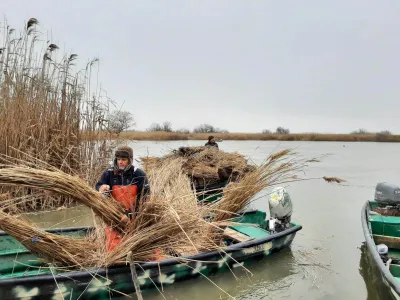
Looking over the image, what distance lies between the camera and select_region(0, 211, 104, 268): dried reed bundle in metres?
4.09

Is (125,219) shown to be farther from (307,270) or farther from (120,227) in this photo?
(307,270)

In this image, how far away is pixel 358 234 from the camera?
27.9 feet

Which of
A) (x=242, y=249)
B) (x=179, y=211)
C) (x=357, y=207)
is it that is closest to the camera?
(x=179, y=211)

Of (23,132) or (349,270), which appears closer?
(349,270)

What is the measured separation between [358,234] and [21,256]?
6697mm

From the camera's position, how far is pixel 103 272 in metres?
4.45

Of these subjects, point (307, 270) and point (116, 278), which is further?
point (307, 270)

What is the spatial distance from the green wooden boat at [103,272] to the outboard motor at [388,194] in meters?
2.21

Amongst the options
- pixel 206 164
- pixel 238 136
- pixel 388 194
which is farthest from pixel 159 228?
pixel 238 136

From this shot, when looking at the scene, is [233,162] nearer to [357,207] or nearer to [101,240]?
[357,207]

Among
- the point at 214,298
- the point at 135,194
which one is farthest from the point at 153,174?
the point at 214,298

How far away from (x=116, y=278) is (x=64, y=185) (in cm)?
133

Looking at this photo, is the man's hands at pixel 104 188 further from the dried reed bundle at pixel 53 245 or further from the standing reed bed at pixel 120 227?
the dried reed bundle at pixel 53 245

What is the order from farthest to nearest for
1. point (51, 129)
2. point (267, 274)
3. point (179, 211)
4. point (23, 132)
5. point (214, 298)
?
point (51, 129)
point (23, 132)
point (267, 274)
point (214, 298)
point (179, 211)
